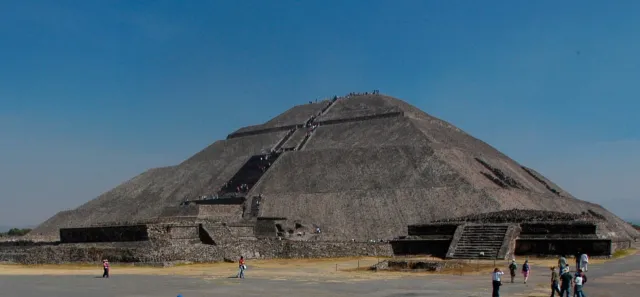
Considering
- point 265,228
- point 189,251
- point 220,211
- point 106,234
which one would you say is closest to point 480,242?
point 189,251

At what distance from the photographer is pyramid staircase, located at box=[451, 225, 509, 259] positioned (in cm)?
3133

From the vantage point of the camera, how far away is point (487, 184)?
51.4 m

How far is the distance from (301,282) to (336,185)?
30452 mm

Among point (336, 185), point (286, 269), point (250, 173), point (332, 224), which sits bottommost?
point (286, 269)

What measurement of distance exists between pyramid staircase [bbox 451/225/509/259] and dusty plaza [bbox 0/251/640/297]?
1.86 meters

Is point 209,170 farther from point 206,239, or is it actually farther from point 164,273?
point 164,273

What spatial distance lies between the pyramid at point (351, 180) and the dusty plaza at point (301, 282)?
36.1ft

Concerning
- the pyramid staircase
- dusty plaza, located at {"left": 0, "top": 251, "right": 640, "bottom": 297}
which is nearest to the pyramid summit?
the pyramid staircase

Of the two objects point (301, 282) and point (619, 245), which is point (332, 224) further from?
point (301, 282)

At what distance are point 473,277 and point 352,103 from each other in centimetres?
5642

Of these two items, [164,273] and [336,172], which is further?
[336,172]

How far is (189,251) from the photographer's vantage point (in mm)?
33531

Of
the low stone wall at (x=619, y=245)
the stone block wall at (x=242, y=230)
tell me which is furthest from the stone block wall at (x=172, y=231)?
the low stone wall at (x=619, y=245)

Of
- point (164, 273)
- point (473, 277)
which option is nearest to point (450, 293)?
point (473, 277)
